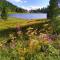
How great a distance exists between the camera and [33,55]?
7.99 metres

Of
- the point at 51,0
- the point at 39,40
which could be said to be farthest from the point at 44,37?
the point at 51,0

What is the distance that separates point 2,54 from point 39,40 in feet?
4.11

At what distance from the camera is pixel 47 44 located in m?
8.59

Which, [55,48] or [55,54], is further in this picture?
[55,48]

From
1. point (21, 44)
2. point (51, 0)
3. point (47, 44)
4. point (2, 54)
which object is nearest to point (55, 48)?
point (47, 44)

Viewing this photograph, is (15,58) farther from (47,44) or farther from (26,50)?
(47,44)

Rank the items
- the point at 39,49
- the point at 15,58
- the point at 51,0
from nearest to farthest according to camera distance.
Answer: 1. the point at 15,58
2. the point at 39,49
3. the point at 51,0

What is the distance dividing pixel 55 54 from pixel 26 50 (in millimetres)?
888

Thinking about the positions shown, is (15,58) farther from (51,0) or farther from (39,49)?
(51,0)

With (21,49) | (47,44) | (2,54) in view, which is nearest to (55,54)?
(47,44)

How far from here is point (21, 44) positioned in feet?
29.0

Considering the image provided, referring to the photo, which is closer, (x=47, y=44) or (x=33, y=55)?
(x=33, y=55)

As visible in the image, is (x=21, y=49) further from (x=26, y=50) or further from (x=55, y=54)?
(x=55, y=54)

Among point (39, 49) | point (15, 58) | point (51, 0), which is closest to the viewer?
point (15, 58)
